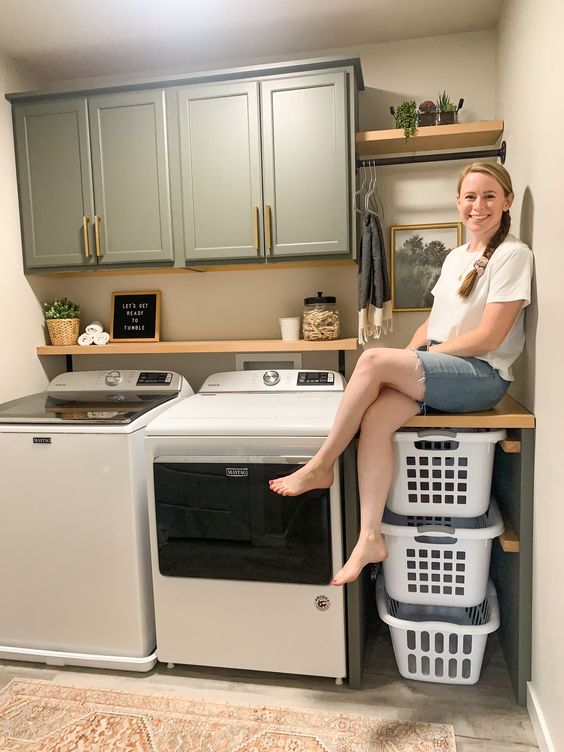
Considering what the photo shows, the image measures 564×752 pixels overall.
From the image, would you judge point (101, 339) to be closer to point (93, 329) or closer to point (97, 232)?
point (93, 329)

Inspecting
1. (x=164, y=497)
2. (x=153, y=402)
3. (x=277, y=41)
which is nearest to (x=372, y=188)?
(x=277, y=41)

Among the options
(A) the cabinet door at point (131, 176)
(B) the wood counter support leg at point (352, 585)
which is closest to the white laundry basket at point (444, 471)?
(B) the wood counter support leg at point (352, 585)

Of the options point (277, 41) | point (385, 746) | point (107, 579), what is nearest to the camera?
point (385, 746)

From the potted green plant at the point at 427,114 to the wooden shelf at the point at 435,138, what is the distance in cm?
4

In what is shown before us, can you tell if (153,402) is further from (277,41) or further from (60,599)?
(277,41)

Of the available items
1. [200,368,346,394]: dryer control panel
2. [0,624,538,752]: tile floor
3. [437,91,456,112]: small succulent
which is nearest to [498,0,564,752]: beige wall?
[0,624,538,752]: tile floor

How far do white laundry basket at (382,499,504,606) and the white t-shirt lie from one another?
540mm

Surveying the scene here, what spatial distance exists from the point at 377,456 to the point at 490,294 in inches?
24.8

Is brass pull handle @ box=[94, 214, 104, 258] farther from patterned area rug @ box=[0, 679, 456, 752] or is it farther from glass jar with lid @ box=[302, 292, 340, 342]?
patterned area rug @ box=[0, 679, 456, 752]

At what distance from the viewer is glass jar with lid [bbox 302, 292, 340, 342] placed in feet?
8.42

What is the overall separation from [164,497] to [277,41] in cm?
200

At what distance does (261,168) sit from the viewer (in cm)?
244

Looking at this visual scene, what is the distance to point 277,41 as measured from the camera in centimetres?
256

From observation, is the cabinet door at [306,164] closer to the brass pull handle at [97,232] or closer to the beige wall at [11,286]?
the brass pull handle at [97,232]
